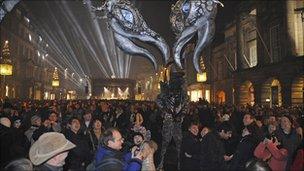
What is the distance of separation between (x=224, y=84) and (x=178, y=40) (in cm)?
4579

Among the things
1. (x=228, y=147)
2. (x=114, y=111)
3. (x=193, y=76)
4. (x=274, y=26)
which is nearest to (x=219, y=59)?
(x=193, y=76)

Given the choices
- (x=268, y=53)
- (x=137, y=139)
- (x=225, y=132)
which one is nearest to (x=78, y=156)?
(x=137, y=139)

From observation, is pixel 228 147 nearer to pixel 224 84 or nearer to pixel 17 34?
pixel 224 84

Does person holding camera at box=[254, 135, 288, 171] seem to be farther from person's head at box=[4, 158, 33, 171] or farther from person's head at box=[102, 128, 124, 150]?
person's head at box=[4, 158, 33, 171]

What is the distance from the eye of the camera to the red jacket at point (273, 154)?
223 inches

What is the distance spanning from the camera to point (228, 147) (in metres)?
7.20

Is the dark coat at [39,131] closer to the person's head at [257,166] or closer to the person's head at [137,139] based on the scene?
the person's head at [137,139]

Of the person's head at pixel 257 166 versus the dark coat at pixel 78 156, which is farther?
the dark coat at pixel 78 156

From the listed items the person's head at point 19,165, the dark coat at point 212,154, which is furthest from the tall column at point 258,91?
the person's head at point 19,165

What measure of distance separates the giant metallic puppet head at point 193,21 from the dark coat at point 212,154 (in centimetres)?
169

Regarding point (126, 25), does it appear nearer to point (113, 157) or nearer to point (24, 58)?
point (113, 157)

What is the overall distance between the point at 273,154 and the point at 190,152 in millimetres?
1924

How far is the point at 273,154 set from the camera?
5652 mm

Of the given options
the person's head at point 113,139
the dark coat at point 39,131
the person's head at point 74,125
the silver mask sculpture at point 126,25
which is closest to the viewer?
the person's head at point 113,139
